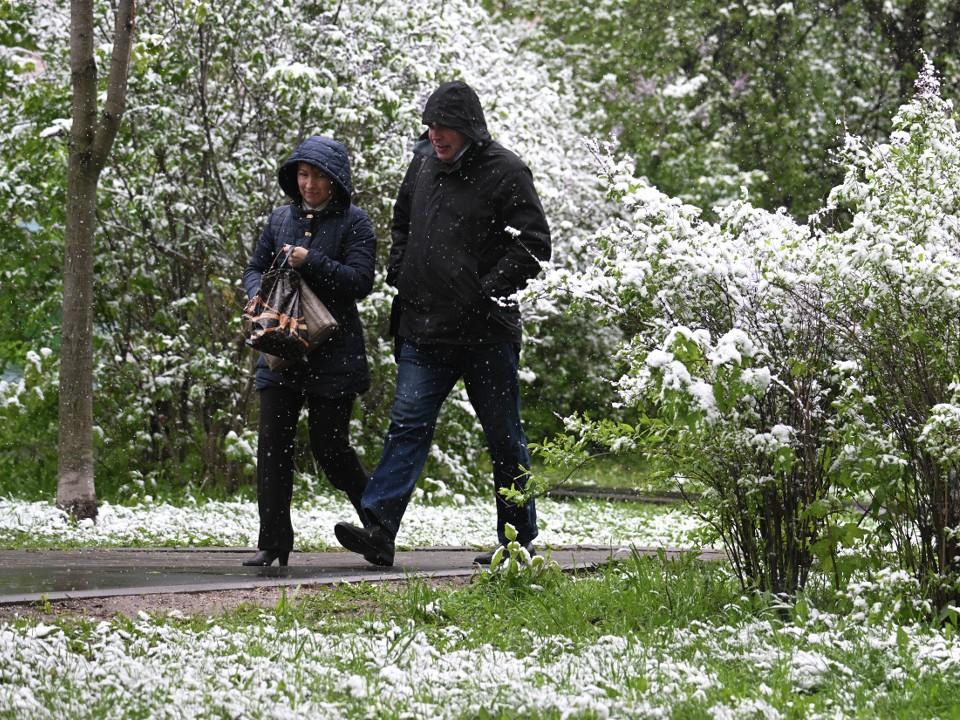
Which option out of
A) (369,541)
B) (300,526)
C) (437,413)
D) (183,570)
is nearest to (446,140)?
(437,413)

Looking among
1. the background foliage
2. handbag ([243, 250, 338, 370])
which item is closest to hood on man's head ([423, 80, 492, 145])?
the background foliage

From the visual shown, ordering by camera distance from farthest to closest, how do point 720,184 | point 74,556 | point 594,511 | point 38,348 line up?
1. point 720,184
2. point 594,511
3. point 38,348
4. point 74,556

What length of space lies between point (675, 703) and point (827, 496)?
1.70 meters

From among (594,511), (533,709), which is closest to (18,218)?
(594,511)

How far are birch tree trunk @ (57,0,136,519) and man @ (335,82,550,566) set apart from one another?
309 cm

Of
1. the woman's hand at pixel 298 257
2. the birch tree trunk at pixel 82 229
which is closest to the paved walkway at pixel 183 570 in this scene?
the woman's hand at pixel 298 257

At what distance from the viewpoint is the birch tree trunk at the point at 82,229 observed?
27.9 ft

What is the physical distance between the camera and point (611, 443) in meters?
5.11

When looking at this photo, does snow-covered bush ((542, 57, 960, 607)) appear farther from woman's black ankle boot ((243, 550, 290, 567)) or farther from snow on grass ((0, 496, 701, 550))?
woman's black ankle boot ((243, 550, 290, 567))

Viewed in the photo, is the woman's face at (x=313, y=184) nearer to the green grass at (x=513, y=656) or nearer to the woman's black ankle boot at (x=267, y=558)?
the woman's black ankle boot at (x=267, y=558)

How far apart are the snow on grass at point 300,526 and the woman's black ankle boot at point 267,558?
4.51 feet

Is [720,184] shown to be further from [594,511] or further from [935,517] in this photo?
[935,517]

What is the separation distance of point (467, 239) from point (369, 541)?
1485 millimetres

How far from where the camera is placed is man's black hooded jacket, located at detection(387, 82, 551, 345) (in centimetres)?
617
